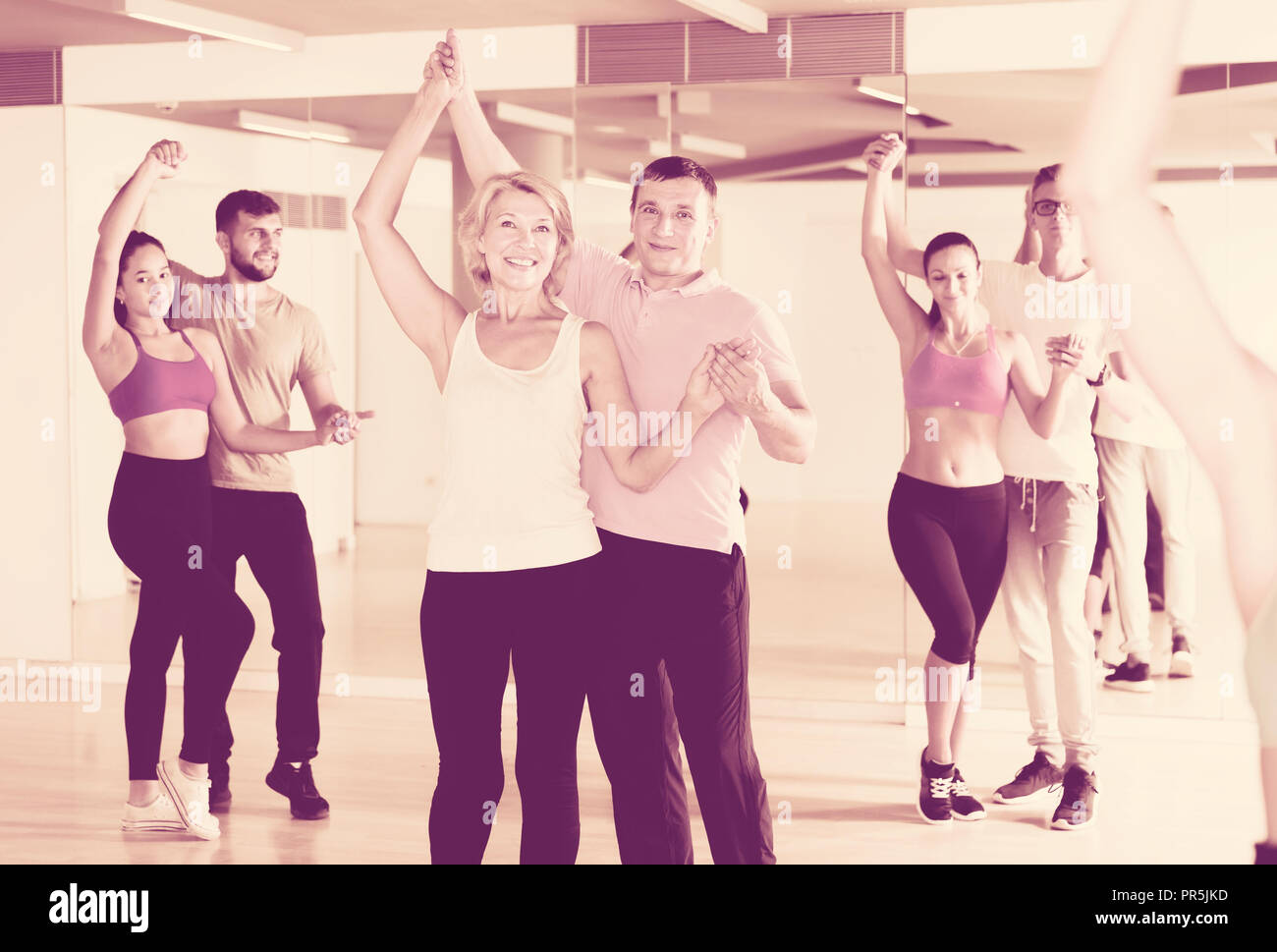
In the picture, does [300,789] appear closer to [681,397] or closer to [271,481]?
[271,481]

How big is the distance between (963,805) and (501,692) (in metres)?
2.00

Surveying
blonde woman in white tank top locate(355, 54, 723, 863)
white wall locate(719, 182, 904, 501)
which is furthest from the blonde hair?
white wall locate(719, 182, 904, 501)

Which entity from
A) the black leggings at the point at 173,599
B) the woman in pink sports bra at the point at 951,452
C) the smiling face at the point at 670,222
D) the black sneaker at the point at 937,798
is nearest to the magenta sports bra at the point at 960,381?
the woman in pink sports bra at the point at 951,452

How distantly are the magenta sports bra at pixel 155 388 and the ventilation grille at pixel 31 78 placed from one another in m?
2.42

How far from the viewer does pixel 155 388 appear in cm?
380

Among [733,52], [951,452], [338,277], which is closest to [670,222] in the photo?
[951,452]

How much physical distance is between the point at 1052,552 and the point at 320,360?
7.17ft

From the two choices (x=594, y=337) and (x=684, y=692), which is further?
(x=684, y=692)

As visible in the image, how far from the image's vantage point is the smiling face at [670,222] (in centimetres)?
280

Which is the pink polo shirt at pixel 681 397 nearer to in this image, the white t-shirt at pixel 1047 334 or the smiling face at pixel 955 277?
the smiling face at pixel 955 277

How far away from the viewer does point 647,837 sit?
8.80 feet

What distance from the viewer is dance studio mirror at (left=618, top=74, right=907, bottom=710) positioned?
5219 mm

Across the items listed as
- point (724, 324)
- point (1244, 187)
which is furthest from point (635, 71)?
point (724, 324)

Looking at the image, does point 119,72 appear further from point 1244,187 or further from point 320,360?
point 1244,187
